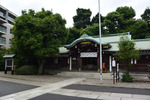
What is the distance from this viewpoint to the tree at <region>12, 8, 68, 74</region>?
16250 millimetres

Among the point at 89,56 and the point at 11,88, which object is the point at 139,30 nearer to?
the point at 89,56

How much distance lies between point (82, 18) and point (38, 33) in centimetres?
3834

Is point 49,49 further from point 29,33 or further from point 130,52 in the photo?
point 130,52

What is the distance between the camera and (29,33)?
1628 centimetres

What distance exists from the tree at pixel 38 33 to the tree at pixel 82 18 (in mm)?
33379

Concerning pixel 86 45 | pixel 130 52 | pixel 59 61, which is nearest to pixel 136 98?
pixel 130 52

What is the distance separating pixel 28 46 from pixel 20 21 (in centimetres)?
347

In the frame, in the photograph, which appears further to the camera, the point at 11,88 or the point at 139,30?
the point at 139,30

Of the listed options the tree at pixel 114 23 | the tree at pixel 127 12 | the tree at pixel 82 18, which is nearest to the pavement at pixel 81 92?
the tree at pixel 114 23

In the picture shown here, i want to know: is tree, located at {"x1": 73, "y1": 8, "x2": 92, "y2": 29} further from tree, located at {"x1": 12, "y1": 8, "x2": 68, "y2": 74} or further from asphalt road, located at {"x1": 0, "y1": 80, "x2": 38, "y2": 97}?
asphalt road, located at {"x1": 0, "y1": 80, "x2": 38, "y2": 97}

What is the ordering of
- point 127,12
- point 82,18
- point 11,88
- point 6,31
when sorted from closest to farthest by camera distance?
point 11,88 → point 6,31 → point 127,12 → point 82,18

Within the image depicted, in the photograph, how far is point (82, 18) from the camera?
172ft

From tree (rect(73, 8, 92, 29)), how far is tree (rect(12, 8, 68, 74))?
3338cm

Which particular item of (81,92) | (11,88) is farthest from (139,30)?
(11,88)
